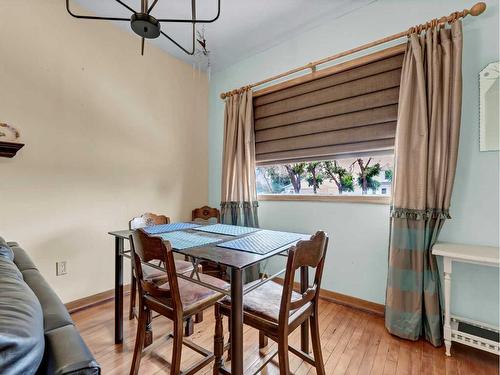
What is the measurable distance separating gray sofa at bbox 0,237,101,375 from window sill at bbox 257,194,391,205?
2.08 metres

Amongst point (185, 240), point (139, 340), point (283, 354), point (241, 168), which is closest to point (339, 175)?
point (241, 168)

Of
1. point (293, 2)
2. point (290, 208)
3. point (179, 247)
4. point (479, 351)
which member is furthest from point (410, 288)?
point (293, 2)

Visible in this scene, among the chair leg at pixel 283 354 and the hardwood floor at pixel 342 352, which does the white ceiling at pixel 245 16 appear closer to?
the chair leg at pixel 283 354

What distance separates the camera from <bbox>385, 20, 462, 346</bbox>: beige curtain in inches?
64.9

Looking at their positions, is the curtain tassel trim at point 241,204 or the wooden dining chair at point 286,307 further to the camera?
the curtain tassel trim at point 241,204

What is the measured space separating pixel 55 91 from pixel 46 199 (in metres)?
0.90

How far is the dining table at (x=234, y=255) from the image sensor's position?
3.48ft

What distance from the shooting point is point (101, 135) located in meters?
2.33

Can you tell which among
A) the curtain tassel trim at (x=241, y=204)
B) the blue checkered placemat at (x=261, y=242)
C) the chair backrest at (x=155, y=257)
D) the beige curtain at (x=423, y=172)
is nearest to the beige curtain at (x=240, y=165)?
the curtain tassel trim at (x=241, y=204)

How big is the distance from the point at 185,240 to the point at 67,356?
94cm

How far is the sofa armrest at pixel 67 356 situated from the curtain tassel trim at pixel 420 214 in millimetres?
1884

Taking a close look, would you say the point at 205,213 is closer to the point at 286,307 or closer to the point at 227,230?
the point at 227,230

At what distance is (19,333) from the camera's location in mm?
546

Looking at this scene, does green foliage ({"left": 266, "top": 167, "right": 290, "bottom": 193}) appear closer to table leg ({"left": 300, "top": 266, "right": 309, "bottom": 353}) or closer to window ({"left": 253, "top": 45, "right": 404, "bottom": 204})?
window ({"left": 253, "top": 45, "right": 404, "bottom": 204})
